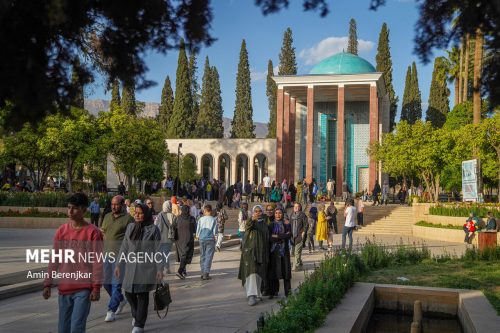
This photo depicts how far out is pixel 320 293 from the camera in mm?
7375

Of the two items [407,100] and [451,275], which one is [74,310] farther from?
[407,100]

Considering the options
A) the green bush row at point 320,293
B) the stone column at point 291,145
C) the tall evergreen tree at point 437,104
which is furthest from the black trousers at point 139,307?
the tall evergreen tree at point 437,104

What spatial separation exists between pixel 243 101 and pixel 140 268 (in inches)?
2272

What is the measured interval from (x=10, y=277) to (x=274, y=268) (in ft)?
15.6

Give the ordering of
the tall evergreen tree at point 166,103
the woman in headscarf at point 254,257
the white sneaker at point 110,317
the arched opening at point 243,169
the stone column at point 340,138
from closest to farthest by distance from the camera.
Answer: the white sneaker at point 110,317 → the woman in headscarf at point 254,257 → the stone column at point 340,138 → the arched opening at point 243,169 → the tall evergreen tree at point 166,103

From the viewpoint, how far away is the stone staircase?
25591 millimetres

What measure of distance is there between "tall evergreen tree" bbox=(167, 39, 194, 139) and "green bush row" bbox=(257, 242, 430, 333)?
154ft

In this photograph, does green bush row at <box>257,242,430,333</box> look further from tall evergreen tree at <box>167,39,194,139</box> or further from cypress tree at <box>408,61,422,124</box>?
cypress tree at <box>408,61,422,124</box>

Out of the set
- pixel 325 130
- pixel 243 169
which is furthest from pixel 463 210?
pixel 243 169

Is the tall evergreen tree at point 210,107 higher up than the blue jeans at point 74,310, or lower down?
higher up

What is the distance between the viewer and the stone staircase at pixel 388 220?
84.0 feet

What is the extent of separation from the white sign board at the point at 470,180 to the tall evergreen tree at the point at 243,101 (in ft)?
133

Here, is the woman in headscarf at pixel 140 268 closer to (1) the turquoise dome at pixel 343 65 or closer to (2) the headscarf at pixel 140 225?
(2) the headscarf at pixel 140 225

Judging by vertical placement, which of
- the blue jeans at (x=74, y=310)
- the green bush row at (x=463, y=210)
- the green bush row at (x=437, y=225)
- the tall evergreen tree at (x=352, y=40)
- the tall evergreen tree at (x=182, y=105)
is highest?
the tall evergreen tree at (x=352, y=40)
